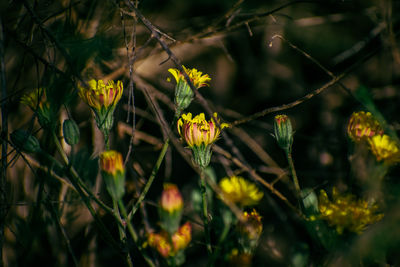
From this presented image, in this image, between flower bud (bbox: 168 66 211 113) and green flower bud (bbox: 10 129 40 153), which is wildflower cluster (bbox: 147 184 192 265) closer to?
flower bud (bbox: 168 66 211 113)

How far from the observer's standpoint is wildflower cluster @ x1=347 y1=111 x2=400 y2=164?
107cm

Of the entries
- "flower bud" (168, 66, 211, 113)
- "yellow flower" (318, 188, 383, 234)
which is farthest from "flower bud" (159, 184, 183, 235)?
"yellow flower" (318, 188, 383, 234)

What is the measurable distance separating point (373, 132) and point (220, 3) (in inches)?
65.0

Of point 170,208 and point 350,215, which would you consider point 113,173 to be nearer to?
point 170,208

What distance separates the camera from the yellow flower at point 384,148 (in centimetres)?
106

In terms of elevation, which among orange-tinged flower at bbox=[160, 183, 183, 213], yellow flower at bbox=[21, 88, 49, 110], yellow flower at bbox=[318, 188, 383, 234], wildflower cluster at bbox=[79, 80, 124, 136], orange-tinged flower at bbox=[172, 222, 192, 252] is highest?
yellow flower at bbox=[21, 88, 49, 110]

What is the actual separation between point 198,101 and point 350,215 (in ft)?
3.24

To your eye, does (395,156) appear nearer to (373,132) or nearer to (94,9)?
(373,132)

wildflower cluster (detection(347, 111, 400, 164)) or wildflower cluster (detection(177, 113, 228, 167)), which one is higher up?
wildflower cluster (detection(177, 113, 228, 167))

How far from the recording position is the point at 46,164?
4.58 ft

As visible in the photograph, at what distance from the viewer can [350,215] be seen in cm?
97

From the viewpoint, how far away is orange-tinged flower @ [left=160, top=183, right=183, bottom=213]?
928 mm

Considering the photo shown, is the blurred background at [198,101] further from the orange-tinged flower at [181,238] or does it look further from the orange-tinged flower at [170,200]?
the orange-tinged flower at [170,200]

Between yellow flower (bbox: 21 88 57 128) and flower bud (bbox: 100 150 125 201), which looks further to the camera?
yellow flower (bbox: 21 88 57 128)
